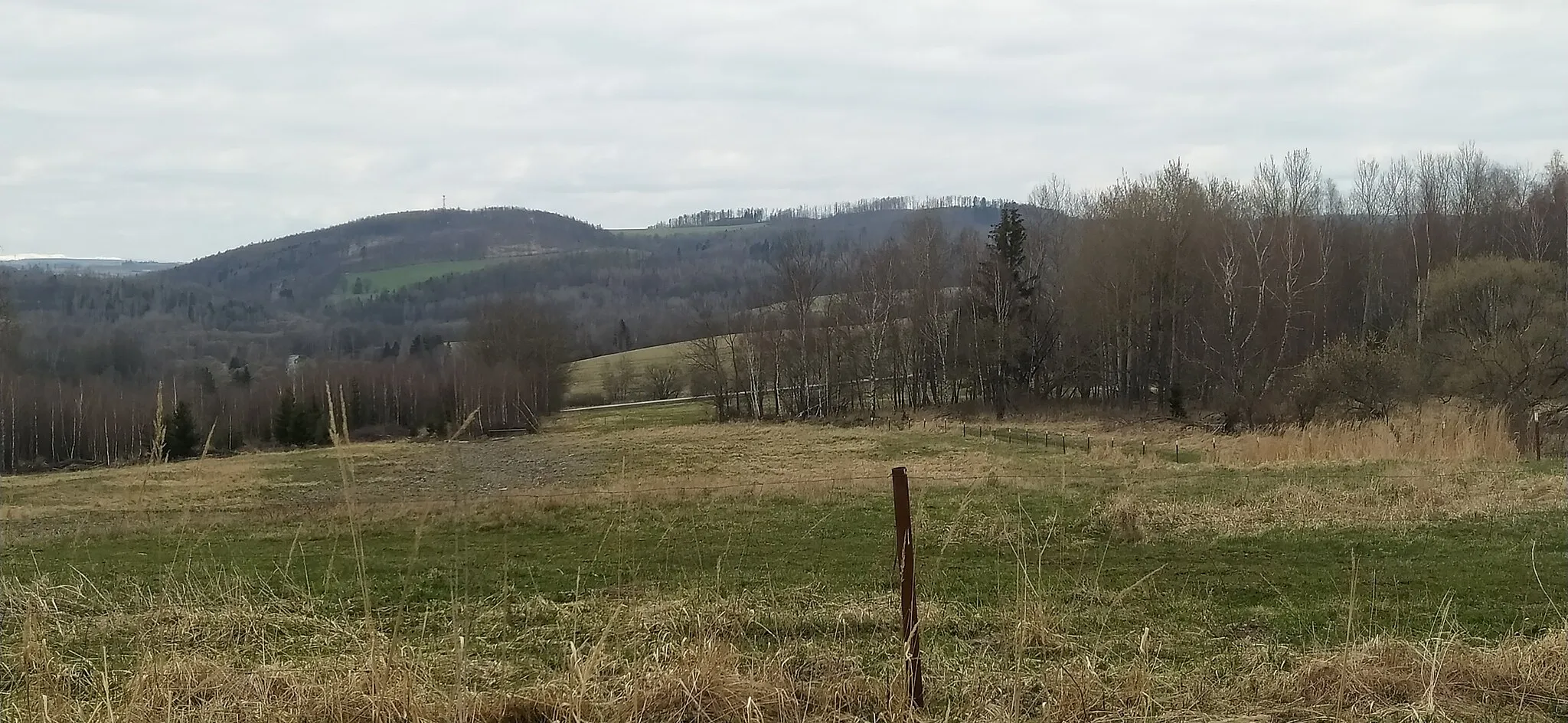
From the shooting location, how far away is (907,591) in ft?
14.5

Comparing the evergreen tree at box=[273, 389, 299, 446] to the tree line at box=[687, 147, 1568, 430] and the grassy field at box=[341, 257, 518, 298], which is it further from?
the grassy field at box=[341, 257, 518, 298]

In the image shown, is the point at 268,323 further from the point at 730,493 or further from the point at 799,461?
the point at 730,493

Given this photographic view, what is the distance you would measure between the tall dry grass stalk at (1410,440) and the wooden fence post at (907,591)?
18456 mm

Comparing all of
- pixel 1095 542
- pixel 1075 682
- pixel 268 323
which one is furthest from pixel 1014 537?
pixel 268 323

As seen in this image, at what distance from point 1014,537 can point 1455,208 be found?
198ft

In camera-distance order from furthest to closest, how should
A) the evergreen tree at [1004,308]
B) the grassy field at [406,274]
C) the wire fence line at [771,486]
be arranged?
the grassy field at [406,274] < the evergreen tree at [1004,308] < the wire fence line at [771,486]

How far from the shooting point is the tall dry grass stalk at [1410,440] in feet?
Result: 63.2

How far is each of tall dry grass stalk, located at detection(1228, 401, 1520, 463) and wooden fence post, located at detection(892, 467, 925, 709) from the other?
1846 centimetres

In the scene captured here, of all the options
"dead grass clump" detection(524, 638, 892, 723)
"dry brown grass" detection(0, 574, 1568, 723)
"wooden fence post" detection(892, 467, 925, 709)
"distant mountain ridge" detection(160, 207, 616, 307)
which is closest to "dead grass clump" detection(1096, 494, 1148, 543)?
"dry brown grass" detection(0, 574, 1568, 723)

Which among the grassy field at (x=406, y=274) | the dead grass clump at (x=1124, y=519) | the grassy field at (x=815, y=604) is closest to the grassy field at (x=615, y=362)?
the grassy field at (x=815, y=604)

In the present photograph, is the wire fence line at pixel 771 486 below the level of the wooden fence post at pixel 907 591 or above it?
below

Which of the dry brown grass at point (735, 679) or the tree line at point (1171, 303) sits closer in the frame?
the dry brown grass at point (735, 679)

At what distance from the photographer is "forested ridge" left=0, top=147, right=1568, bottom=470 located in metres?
30.7

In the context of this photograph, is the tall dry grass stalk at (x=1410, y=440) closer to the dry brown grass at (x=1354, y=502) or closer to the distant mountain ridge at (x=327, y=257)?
the dry brown grass at (x=1354, y=502)
